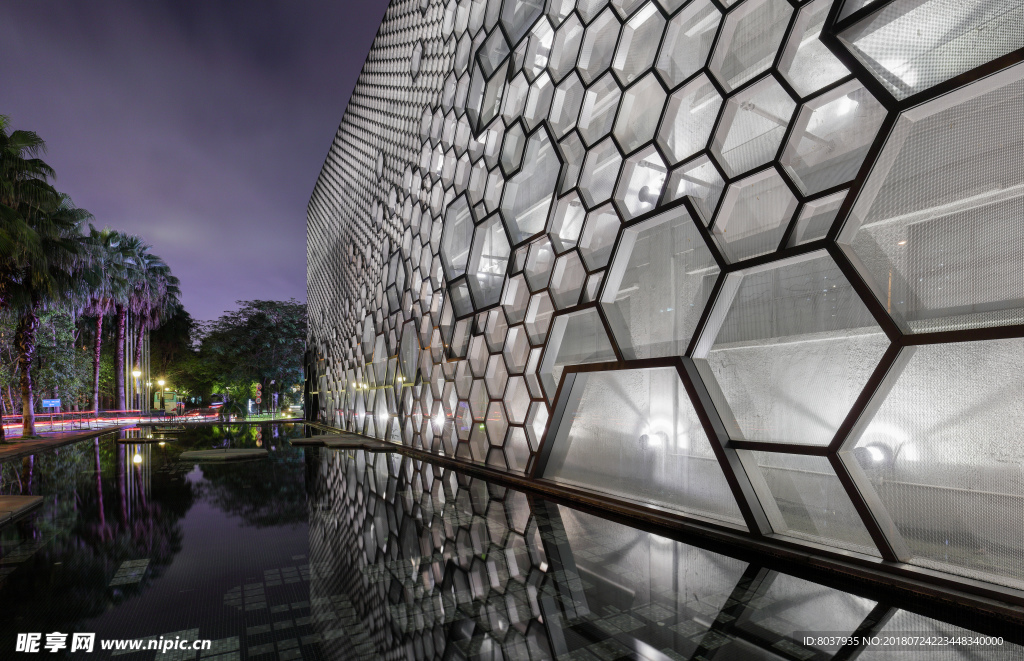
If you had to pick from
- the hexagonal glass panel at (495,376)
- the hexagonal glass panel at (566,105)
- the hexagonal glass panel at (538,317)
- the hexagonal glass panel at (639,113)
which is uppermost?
the hexagonal glass panel at (566,105)

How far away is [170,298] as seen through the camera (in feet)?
85.8

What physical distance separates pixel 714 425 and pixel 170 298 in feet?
99.6

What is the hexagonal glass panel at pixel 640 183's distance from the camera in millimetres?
3418

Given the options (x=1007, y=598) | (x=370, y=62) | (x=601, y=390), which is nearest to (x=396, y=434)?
(x=601, y=390)

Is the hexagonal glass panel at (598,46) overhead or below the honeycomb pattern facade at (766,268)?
overhead

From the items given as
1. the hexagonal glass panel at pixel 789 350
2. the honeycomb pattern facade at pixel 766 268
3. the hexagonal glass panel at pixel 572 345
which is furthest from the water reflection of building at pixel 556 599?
the hexagonal glass panel at pixel 572 345

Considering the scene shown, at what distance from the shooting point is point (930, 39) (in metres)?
2.21

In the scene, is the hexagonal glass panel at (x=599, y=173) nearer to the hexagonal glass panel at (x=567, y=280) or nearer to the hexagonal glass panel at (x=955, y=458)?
the hexagonal glass panel at (x=567, y=280)

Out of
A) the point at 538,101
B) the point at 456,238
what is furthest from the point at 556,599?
the point at 456,238

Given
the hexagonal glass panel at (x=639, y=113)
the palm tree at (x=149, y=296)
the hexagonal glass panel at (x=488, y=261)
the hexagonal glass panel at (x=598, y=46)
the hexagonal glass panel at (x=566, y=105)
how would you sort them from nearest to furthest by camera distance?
the hexagonal glass panel at (x=639, y=113) < the hexagonal glass panel at (x=598, y=46) < the hexagonal glass panel at (x=566, y=105) < the hexagonal glass panel at (x=488, y=261) < the palm tree at (x=149, y=296)

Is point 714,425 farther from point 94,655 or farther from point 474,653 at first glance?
point 94,655

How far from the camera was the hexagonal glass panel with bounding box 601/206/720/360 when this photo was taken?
3.34 metres

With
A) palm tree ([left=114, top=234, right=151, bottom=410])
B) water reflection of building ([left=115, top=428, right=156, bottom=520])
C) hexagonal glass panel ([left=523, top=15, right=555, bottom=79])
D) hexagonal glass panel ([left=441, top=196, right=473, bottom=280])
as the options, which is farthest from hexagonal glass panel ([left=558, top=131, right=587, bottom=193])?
palm tree ([left=114, top=234, right=151, bottom=410])

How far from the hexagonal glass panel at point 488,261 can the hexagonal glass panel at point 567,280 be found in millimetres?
1331
